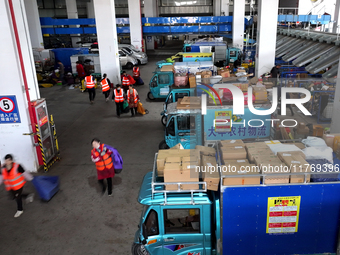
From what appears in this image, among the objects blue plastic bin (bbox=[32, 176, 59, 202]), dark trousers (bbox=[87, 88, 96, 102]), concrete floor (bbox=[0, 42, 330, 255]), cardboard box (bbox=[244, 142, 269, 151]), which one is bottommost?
concrete floor (bbox=[0, 42, 330, 255])

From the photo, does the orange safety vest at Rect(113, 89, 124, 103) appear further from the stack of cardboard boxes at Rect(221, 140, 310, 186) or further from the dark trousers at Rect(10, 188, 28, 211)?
the stack of cardboard boxes at Rect(221, 140, 310, 186)

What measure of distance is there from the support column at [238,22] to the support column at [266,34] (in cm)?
863

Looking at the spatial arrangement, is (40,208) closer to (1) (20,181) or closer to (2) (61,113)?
(1) (20,181)

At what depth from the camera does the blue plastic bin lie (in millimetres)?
7164

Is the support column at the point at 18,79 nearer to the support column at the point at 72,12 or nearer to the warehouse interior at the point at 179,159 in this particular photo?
the warehouse interior at the point at 179,159

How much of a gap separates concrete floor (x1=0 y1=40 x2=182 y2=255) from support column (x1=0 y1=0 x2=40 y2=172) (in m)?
1.09

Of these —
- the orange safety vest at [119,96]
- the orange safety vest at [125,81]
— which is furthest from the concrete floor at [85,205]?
the orange safety vest at [125,81]

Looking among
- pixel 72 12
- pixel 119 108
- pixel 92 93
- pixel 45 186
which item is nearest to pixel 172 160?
pixel 45 186

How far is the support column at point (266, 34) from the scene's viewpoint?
597 inches

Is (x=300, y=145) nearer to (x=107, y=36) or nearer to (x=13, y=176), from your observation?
(x=13, y=176)

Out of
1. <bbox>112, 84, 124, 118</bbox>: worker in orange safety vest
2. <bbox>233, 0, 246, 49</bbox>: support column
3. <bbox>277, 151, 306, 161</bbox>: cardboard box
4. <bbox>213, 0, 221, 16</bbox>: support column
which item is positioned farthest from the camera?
<bbox>213, 0, 221, 16</bbox>: support column

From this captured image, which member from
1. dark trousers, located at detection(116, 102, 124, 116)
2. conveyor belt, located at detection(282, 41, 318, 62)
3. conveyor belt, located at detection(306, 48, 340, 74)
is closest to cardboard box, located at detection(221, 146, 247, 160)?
dark trousers, located at detection(116, 102, 124, 116)

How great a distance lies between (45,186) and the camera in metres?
7.24

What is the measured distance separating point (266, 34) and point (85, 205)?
1304cm
